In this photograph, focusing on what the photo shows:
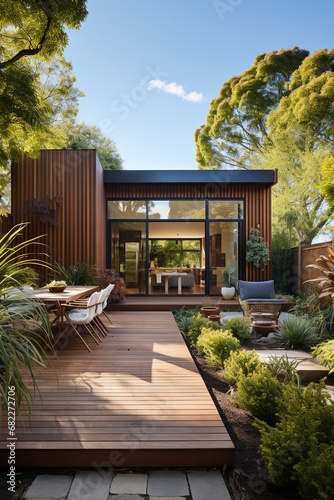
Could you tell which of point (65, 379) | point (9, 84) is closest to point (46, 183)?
point (9, 84)

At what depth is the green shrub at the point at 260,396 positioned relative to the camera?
265 cm

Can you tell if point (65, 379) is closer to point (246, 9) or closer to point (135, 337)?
point (135, 337)

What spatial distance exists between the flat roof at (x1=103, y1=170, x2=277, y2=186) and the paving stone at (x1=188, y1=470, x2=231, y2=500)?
8.15m

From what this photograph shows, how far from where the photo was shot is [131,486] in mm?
1927

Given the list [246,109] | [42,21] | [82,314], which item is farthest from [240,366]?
[246,109]

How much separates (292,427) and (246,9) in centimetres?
882

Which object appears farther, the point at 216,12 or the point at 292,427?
the point at 216,12

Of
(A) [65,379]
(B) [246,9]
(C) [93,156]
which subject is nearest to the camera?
(A) [65,379]

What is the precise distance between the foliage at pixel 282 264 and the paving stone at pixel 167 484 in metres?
9.20

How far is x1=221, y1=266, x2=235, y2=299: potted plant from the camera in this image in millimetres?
9375

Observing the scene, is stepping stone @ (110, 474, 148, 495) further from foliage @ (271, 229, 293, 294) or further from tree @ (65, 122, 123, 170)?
tree @ (65, 122, 123, 170)

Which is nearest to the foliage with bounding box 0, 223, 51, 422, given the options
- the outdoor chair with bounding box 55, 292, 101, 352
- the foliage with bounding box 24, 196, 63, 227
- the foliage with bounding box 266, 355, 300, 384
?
the outdoor chair with bounding box 55, 292, 101, 352

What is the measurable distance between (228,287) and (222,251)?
1.14 m

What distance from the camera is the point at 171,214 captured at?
33.2 ft
